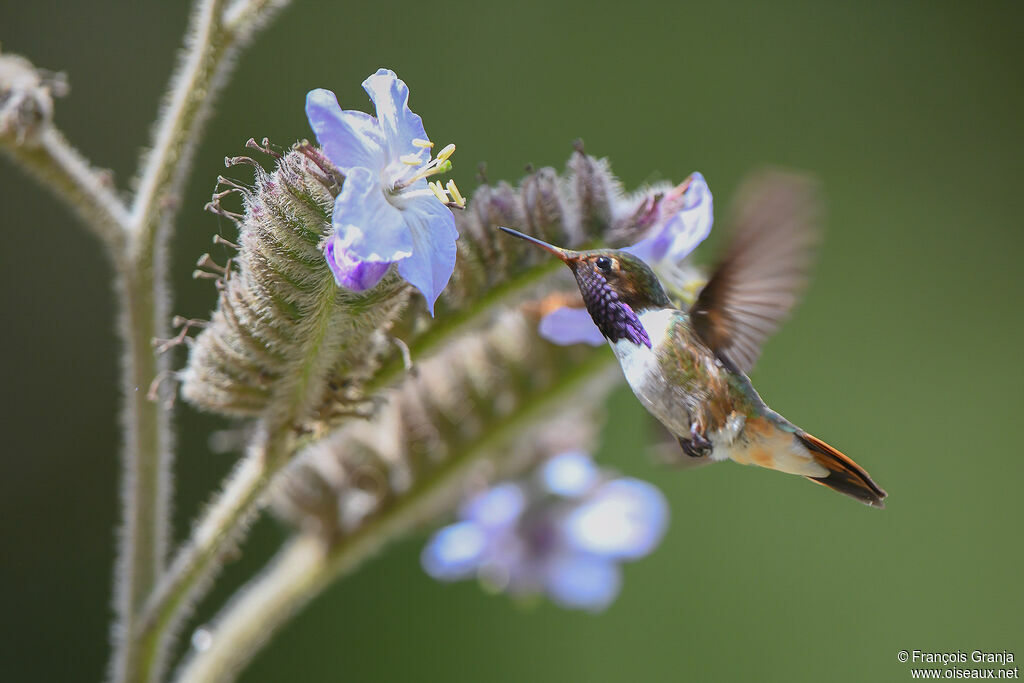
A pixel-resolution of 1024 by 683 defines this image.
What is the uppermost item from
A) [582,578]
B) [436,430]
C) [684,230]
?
[684,230]

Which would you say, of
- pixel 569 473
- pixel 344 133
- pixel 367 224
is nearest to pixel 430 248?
pixel 367 224

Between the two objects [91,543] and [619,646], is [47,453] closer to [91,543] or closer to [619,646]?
[91,543]

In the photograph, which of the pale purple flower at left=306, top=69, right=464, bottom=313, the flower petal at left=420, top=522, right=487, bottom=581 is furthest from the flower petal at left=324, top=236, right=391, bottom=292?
the flower petal at left=420, top=522, right=487, bottom=581

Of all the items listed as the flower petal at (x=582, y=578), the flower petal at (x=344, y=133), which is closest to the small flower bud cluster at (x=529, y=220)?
the flower petal at (x=344, y=133)

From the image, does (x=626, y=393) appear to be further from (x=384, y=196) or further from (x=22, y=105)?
(x=384, y=196)

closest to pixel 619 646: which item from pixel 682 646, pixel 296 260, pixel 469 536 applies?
pixel 682 646
